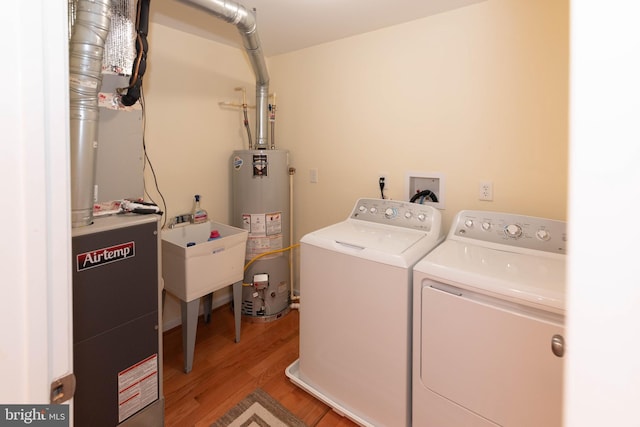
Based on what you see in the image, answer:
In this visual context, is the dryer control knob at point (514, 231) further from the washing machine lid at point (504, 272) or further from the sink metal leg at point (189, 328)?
the sink metal leg at point (189, 328)

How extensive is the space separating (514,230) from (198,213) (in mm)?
2120

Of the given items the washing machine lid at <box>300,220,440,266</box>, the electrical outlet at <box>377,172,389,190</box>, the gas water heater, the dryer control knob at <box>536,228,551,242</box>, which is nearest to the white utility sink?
the gas water heater

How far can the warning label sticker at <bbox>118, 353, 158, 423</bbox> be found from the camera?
1324 millimetres

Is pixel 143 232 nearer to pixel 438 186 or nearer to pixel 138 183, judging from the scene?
pixel 138 183

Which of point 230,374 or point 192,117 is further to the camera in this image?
point 192,117

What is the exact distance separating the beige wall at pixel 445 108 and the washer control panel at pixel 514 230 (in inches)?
8.6

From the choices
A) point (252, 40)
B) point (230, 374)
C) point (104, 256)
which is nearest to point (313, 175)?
point (252, 40)

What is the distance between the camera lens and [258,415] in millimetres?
1617

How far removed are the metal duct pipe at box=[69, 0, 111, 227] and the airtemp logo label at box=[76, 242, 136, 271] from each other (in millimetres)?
136

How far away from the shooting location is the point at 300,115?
2670mm

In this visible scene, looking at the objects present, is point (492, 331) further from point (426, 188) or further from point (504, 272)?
point (426, 188)

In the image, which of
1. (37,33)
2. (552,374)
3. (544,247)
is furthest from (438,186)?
(37,33)

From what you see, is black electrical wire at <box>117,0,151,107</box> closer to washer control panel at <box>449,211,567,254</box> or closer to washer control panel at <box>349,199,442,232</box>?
washer control panel at <box>349,199,442,232</box>

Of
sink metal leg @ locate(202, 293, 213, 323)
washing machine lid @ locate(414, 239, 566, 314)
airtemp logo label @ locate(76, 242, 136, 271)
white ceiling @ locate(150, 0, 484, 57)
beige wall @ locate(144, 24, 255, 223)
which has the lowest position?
sink metal leg @ locate(202, 293, 213, 323)
